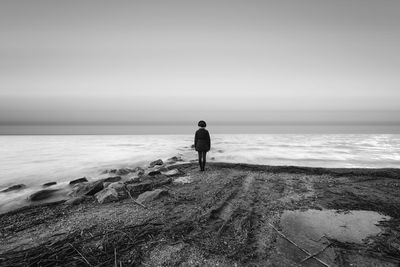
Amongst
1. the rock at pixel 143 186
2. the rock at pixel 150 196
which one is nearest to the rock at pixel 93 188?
the rock at pixel 143 186

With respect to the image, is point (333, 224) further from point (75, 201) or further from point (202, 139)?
point (75, 201)

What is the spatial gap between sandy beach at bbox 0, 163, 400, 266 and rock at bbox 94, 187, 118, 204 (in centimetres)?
11

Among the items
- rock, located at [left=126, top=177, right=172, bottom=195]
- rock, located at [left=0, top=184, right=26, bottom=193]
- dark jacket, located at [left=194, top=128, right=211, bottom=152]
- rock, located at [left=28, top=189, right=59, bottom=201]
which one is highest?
dark jacket, located at [left=194, top=128, right=211, bottom=152]

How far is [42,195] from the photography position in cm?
684

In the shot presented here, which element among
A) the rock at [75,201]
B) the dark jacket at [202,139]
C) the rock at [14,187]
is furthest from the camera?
the dark jacket at [202,139]

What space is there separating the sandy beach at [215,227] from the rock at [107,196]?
0.11 m

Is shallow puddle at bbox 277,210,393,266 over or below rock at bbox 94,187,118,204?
below

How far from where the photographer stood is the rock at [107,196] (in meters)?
5.88

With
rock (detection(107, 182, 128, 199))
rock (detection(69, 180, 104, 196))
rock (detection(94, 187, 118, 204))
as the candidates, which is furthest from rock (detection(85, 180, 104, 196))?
rock (detection(107, 182, 128, 199))

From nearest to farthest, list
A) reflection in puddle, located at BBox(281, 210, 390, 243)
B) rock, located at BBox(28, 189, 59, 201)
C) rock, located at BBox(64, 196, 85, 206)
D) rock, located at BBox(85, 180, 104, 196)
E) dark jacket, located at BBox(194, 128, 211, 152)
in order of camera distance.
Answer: reflection in puddle, located at BBox(281, 210, 390, 243) → rock, located at BBox(64, 196, 85, 206) → rock, located at BBox(85, 180, 104, 196) → rock, located at BBox(28, 189, 59, 201) → dark jacket, located at BBox(194, 128, 211, 152)

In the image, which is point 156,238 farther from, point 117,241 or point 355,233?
point 355,233

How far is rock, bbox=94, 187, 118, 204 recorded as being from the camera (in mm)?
5876

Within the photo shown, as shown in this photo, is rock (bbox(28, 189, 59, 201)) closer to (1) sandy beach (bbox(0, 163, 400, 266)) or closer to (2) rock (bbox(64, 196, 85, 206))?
(1) sandy beach (bbox(0, 163, 400, 266))

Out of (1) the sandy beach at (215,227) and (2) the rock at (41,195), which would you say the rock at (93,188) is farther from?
(2) the rock at (41,195)
